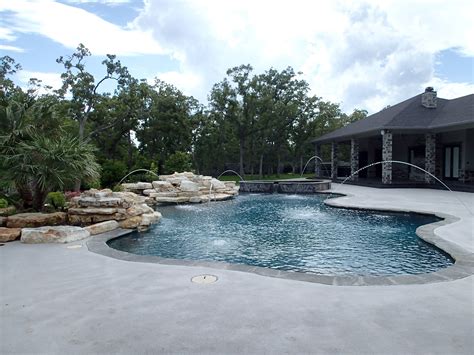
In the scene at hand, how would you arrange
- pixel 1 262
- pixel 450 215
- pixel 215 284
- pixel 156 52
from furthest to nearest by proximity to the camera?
pixel 156 52
pixel 450 215
pixel 1 262
pixel 215 284

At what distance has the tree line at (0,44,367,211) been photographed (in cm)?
2038

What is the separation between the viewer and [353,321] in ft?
10.00

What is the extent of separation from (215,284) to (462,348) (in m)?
2.45

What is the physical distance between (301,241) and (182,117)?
2082 centimetres

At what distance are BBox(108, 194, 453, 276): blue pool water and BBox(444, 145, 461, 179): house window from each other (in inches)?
456

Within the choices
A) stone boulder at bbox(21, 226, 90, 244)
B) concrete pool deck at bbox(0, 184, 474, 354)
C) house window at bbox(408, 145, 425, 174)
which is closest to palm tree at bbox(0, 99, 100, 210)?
stone boulder at bbox(21, 226, 90, 244)

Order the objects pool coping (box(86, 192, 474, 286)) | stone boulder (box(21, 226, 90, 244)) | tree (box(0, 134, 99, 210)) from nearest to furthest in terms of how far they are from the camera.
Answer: pool coping (box(86, 192, 474, 286)) < stone boulder (box(21, 226, 90, 244)) < tree (box(0, 134, 99, 210))

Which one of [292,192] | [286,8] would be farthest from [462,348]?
[292,192]

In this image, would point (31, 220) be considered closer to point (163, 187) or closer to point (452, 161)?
point (163, 187)

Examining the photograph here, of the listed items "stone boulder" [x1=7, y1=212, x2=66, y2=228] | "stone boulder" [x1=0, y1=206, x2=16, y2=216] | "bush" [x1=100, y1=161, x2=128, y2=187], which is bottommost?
"stone boulder" [x1=7, y1=212, x2=66, y2=228]

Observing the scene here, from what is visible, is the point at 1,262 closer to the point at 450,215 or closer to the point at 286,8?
the point at 450,215

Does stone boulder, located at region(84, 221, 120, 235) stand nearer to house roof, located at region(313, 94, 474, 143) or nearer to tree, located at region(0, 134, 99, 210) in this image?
tree, located at region(0, 134, 99, 210)

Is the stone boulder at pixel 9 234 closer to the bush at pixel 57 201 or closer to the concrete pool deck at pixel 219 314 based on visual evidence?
the concrete pool deck at pixel 219 314

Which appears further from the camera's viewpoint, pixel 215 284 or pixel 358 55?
pixel 358 55
